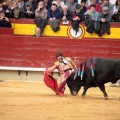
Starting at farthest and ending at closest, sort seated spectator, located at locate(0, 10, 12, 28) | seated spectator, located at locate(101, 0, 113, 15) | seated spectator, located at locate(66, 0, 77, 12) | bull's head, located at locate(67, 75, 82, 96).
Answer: seated spectator, located at locate(66, 0, 77, 12) < seated spectator, located at locate(0, 10, 12, 28) < seated spectator, located at locate(101, 0, 113, 15) < bull's head, located at locate(67, 75, 82, 96)

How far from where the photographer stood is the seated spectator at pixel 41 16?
16.0 metres

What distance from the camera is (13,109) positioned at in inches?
393

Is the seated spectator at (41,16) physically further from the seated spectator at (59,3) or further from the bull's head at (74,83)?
the bull's head at (74,83)

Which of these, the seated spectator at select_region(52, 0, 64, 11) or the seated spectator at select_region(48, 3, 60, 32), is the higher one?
the seated spectator at select_region(52, 0, 64, 11)

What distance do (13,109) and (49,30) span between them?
24.3ft

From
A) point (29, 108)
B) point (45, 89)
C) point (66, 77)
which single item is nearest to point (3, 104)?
point (29, 108)

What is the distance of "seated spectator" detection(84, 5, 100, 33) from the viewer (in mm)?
16047

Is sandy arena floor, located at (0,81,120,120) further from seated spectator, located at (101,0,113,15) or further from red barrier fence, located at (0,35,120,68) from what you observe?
red barrier fence, located at (0,35,120,68)

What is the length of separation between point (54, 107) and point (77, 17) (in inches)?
249

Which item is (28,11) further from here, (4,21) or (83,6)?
(83,6)

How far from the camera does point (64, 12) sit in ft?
53.4

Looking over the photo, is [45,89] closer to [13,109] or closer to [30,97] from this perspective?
[30,97]

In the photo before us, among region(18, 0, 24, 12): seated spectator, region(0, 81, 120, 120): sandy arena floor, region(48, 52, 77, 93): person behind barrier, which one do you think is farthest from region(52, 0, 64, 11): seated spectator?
region(48, 52, 77, 93): person behind barrier

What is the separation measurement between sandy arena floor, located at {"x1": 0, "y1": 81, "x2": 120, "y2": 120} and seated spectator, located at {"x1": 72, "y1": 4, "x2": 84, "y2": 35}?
9.91ft
